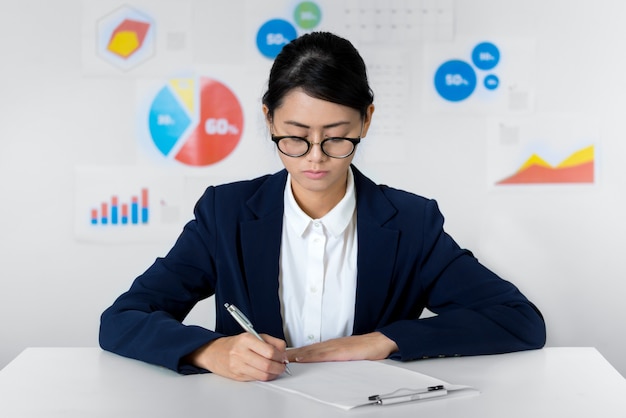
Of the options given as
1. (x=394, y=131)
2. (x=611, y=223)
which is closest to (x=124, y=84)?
(x=394, y=131)

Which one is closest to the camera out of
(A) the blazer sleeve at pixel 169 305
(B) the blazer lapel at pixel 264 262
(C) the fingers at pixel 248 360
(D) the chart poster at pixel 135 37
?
(C) the fingers at pixel 248 360

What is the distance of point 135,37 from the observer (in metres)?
3.29

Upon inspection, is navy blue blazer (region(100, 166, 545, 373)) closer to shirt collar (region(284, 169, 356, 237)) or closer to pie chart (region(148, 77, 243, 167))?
shirt collar (region(284, 169, 356, 237))

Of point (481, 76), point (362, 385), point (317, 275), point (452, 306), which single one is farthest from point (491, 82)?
point (362, 385)

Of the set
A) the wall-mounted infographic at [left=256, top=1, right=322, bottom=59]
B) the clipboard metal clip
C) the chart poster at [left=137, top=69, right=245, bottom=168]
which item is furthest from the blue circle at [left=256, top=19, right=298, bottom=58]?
the clipboard metal clip

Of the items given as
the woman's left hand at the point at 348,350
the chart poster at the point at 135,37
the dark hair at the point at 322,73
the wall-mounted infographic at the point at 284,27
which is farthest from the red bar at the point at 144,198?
the woman's left hand at the point at 348,350

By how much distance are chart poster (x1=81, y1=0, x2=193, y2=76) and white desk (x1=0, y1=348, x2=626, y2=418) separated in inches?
75.7

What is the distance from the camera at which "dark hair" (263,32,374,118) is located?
5.26 ft

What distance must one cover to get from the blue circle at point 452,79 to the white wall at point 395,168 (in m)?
0.07

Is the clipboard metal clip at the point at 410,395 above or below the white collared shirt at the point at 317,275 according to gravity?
below

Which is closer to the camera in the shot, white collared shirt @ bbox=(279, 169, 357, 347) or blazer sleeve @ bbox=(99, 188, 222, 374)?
blazer sleeve @ bbox=(99, 188, 222, 374)

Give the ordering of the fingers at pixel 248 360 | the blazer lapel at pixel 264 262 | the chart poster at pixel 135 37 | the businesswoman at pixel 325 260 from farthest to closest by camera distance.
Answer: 1. the chart poster at pixel 135 37
2. the blazer lapel at pixel 264 262
3. the businesswoman at pixel 325 260
4. the fingers at pixel 248 360

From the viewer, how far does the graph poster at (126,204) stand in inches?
130

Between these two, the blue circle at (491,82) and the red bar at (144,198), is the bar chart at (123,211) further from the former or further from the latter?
the blue circle at (491,82)
